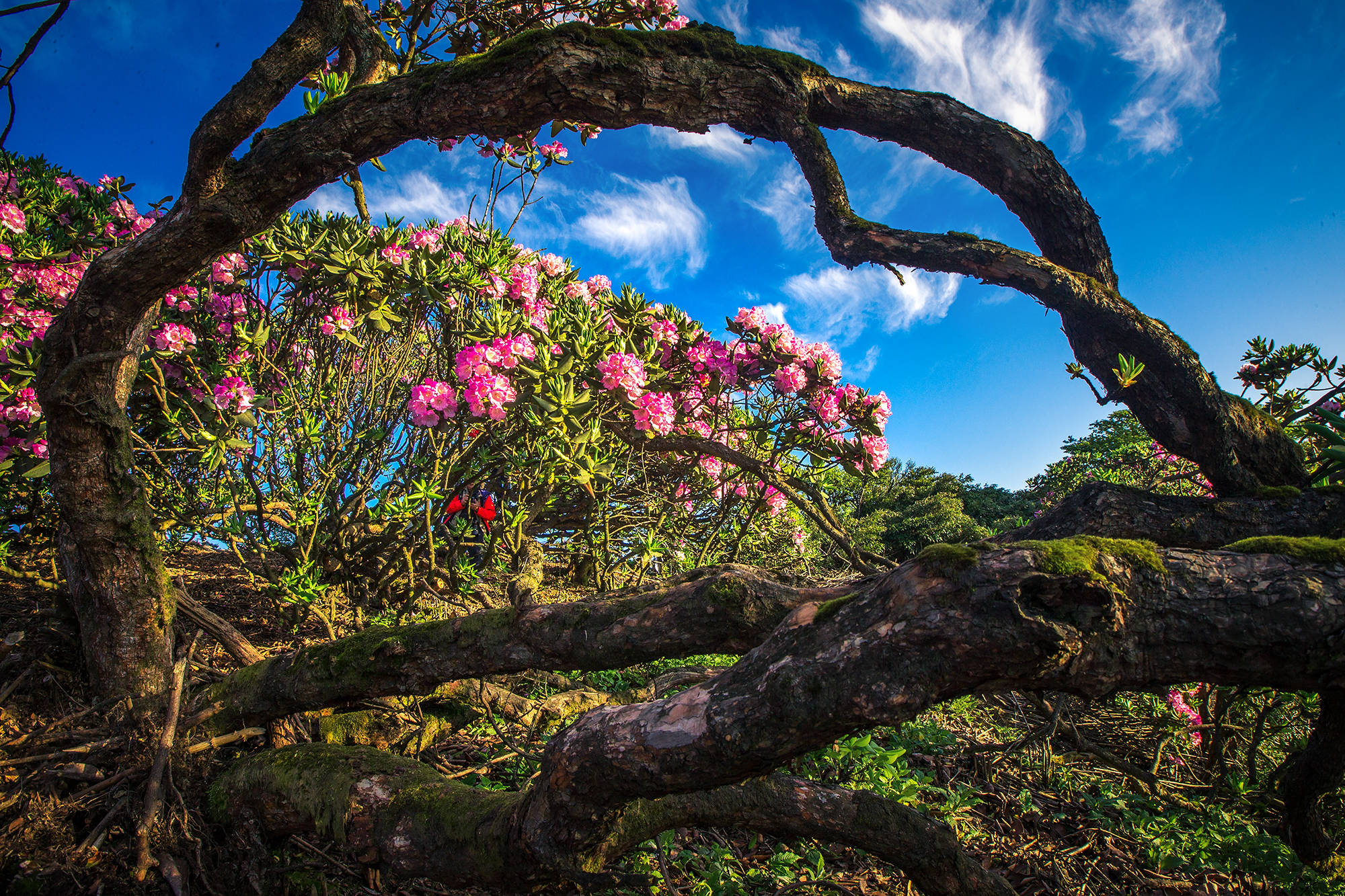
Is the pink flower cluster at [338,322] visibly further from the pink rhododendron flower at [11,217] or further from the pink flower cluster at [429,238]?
the pink rhododendron flower at [11,217]

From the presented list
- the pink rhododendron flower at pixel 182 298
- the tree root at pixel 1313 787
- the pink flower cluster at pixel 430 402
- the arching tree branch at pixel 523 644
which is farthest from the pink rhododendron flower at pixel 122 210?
the tree root at pixel 1313 787

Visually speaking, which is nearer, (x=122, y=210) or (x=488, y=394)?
(x=488, y=394)

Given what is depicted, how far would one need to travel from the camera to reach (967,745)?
11.2ft

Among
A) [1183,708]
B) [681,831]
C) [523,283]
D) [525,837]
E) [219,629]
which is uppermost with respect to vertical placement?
[523,283]

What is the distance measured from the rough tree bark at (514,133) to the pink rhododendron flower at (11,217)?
1.07 metres

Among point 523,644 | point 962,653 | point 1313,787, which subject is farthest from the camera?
point 523,644

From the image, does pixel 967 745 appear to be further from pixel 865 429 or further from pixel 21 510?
pixel 21 510

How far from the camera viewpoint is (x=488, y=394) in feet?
11.1

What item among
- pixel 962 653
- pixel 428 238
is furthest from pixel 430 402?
pixel 962 653

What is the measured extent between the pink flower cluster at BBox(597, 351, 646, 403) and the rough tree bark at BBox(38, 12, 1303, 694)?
1375 mm

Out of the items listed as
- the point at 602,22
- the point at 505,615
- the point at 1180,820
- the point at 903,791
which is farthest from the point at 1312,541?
the point at 602,22

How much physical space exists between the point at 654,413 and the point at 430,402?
134 cm

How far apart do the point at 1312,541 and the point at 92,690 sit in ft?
15.3

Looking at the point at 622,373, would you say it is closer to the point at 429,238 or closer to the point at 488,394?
the point at 488,394
